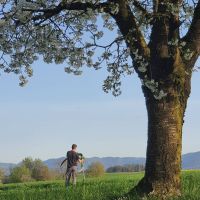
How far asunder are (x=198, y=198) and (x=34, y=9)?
6920 millimetres

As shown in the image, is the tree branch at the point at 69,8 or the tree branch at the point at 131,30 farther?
the tree branch at the point at 69,8

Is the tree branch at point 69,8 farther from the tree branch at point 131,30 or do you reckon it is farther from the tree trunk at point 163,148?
the tree trunk at point 163,148

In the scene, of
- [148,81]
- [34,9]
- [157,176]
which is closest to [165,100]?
[148,81]

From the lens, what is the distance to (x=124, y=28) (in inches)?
632

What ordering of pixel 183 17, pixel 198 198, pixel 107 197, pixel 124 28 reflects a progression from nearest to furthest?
1. pixel 198 198
2. pixel 107 197
3. pixel 124 28
4. pixel 183 17

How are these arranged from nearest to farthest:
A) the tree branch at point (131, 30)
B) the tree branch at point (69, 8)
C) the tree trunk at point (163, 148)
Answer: the tree trunk at point (163, 148) → the tree branch at point (131, 30) → the tree branch at point (69, 8)

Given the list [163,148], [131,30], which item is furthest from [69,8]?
[163,148]

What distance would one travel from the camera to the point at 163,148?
15.0 meters

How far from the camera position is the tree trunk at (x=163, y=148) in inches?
589

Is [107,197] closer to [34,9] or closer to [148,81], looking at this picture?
[148,81]

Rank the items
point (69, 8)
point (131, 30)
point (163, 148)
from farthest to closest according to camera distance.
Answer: point (69, 8) → point (131, 30) → point (163, 148)

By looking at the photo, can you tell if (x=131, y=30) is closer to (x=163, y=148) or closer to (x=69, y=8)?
(x=69, y=8)

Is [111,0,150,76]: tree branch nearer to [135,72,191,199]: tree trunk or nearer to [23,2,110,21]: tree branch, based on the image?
[23,2,110,21]: tree branch

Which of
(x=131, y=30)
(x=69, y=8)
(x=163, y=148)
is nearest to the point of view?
(x=163, y=148)
